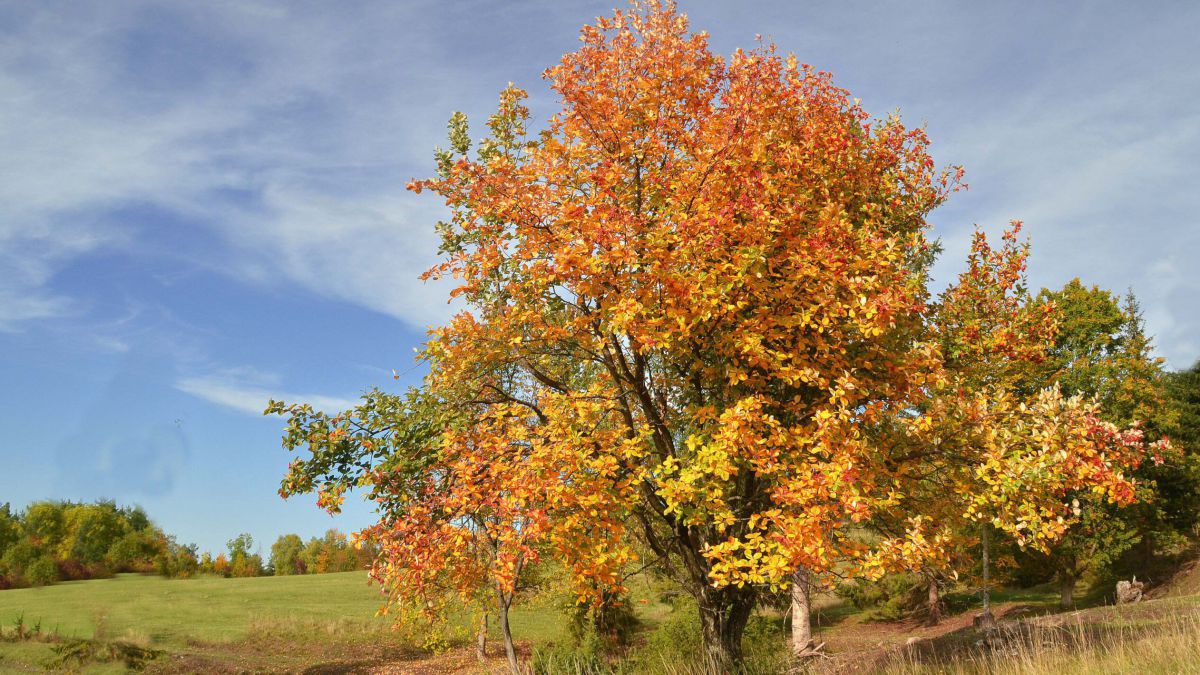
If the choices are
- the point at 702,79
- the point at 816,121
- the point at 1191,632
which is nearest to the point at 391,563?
the point at 702,79

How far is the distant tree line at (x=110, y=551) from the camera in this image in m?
59.9

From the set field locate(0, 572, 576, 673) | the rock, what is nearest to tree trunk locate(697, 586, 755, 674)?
field locate(0, 572, 576, 673)

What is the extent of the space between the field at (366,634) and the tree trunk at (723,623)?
24.9 inches

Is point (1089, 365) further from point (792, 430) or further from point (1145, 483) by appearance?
point (792, 430)

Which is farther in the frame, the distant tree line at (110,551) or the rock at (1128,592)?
the distant tree line at (110,551)

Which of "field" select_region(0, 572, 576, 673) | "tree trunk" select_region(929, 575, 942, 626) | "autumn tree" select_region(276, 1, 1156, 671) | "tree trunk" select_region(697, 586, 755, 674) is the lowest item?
"tree trunk" select_region(929, 575, 942, 626)

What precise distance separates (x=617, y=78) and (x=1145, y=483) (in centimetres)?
3128

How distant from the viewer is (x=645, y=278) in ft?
30.3

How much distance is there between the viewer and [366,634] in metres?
41.0

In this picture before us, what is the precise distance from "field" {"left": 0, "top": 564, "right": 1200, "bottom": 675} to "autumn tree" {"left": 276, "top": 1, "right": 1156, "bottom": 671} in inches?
91.4

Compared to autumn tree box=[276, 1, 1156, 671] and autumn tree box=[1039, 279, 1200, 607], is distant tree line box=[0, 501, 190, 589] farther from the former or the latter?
autumn tree box=[1039, 279, 1200, 607]

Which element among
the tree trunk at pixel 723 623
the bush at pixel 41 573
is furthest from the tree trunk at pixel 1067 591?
the bush at pixel 41 573

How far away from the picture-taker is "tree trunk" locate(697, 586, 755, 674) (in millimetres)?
11109

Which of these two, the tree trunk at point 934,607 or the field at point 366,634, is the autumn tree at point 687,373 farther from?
the tree trunk at point 934,607
